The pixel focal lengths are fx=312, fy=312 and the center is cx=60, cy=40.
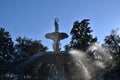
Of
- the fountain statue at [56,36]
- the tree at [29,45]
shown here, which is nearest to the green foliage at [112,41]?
the tree at [29,45]

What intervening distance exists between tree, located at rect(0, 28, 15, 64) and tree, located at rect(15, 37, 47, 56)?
307 centimetres

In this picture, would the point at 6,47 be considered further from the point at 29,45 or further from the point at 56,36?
the point at 56,36

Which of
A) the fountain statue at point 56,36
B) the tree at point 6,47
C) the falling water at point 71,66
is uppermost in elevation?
the tree at point 6,47

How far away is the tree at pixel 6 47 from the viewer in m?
51.2

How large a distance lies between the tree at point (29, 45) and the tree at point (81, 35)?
8494 millimetres

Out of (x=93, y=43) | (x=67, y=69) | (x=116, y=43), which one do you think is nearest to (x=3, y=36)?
(x=93, y=43)

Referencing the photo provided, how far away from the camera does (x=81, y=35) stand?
170 ft

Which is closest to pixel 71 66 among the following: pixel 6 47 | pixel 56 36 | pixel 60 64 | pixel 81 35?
pixel 56 36

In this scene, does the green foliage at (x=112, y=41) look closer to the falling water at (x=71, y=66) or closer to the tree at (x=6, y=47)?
the tree at (x=6, y=47)

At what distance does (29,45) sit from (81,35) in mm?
11944

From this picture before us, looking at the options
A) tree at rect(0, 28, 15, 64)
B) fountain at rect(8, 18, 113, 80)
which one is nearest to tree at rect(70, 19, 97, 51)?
tree at rect(0, 28, 15, 64)

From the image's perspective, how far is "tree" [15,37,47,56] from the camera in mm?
56869

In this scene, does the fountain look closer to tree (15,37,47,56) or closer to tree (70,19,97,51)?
tree (70,19,97,51)

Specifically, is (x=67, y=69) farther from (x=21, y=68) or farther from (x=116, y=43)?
(x=116, y=43)
